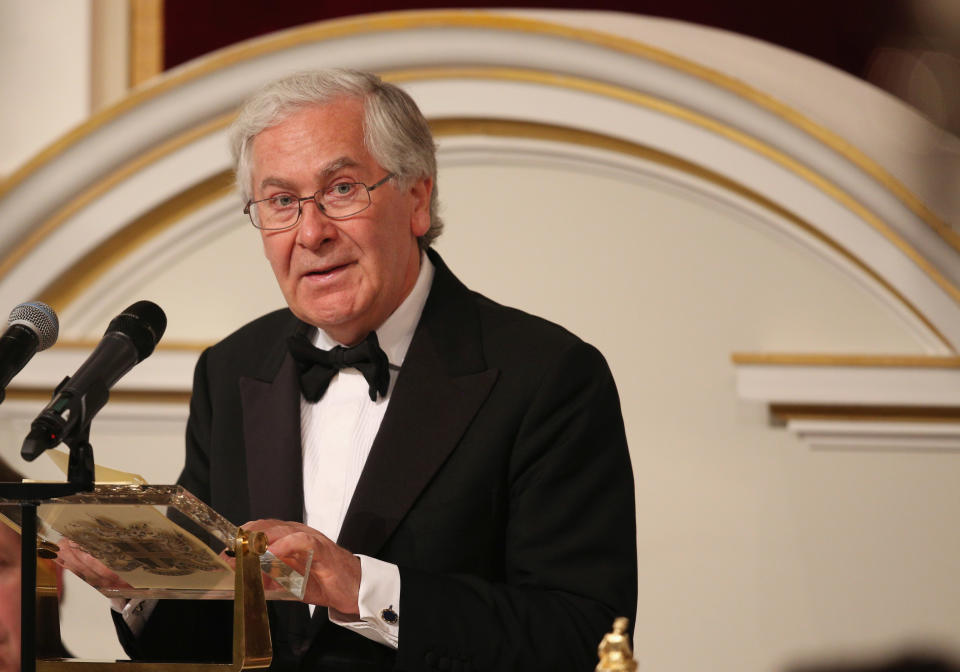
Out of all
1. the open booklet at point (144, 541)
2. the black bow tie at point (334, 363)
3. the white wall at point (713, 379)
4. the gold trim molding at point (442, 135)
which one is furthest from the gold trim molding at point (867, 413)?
the open booklet at point (144, 541)

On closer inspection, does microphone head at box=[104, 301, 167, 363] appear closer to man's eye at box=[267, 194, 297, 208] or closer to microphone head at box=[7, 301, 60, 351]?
microphone head at box=[7, 301, 60, 351]

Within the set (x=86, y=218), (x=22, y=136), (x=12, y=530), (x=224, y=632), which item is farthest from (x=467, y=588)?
(x=22, y=136)

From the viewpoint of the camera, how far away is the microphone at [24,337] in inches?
62.3

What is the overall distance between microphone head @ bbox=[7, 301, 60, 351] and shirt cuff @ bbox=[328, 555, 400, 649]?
21.4 inches

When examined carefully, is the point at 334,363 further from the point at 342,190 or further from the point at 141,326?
the point at 141,326

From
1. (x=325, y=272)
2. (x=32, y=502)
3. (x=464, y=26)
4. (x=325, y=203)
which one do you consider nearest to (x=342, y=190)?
(x=325, y=203)

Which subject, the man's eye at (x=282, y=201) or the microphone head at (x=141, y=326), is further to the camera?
the man's eye at (x=282, y=201)

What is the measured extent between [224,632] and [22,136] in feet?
7.52

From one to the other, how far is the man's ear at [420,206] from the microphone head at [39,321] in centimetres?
80

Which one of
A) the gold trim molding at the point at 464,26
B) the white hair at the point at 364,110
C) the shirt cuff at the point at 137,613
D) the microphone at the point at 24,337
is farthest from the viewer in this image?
the gold trim molding at the point at 464,26

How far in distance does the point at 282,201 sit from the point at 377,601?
0.71 meters

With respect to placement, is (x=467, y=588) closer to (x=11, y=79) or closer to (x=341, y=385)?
(x=341, y=385)

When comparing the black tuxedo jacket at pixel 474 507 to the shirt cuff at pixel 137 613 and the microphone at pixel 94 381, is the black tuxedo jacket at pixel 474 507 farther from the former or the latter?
the microphone at pixel 94 381

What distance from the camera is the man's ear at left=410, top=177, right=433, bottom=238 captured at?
2.34 meters
